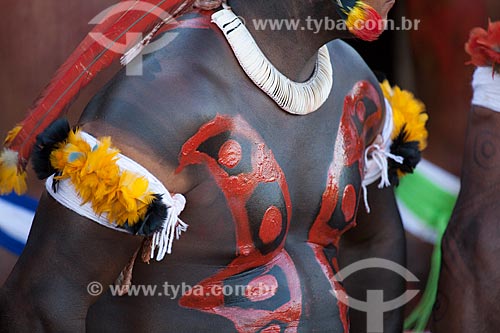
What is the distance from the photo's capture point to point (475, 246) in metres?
2.40

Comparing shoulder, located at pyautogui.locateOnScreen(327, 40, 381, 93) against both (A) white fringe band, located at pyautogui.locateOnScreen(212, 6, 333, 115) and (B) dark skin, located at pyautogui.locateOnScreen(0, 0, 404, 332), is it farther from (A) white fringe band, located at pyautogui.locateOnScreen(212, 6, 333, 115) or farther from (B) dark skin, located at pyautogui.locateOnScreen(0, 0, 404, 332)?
(A) white fringe band, located at pyautogui.locateOnScreen(212, 6, 333, 115)

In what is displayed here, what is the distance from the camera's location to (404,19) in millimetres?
4312

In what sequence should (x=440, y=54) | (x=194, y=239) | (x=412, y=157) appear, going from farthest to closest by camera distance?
(x=440, y=54) → (x=412, y=157) → (x=194, y=239)

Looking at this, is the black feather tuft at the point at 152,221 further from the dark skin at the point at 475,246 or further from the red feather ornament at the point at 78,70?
the dark skin at the point at 475,246

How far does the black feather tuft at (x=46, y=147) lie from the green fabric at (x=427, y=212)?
1305 mm

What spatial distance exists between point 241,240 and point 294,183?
0.20m

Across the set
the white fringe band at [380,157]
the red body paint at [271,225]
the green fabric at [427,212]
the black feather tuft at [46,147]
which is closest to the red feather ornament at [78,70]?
the black feather tuft at [46,147]

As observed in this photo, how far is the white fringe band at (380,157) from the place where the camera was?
2.48 meters

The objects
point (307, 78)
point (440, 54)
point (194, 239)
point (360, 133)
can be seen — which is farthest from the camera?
point (440, 54)

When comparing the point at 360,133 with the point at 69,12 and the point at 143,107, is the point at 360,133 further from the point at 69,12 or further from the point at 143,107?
the point at 69,12

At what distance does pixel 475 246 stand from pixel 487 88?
1.40 feet

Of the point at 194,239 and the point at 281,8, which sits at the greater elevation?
the point at 281,8

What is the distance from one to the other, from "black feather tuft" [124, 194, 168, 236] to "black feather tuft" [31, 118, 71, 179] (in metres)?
0.20

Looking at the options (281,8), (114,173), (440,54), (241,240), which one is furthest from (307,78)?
(440,54)
